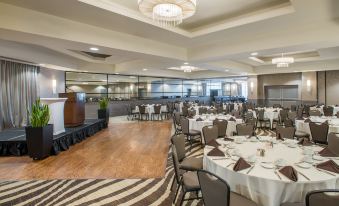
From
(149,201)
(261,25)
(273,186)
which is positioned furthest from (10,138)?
(261,25)

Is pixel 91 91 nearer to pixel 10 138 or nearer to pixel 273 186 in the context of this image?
pixel 10 138

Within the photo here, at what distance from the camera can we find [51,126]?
5.27 metres

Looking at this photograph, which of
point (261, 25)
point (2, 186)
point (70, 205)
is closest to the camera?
point (70, 205)

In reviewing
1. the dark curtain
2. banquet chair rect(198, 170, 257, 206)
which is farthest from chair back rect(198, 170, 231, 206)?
the dark curtain

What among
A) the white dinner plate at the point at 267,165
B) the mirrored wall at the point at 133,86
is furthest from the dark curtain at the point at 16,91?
the white dinner plate at the point at 267,165

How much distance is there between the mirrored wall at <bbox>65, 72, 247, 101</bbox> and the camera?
12.8 metres

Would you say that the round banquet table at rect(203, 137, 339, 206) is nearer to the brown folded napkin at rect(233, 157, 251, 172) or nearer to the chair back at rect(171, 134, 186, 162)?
the brown folded napkin at rect(233, 157, 251, 172)

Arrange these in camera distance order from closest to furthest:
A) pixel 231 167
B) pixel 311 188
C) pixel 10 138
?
pixel 311 188 < pixel 231 167 < pixel 10 138

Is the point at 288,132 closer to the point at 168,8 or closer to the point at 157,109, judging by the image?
the point at 168,8

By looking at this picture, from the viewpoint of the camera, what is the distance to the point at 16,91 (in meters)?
8.10

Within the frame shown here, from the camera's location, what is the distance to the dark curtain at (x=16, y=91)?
24.7ft

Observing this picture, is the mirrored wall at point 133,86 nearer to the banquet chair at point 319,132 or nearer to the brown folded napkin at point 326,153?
the banquet chair at point 319,132

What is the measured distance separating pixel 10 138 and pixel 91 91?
7909mm

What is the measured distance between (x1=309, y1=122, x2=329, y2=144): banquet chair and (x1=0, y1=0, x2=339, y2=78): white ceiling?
2036 millimetres
